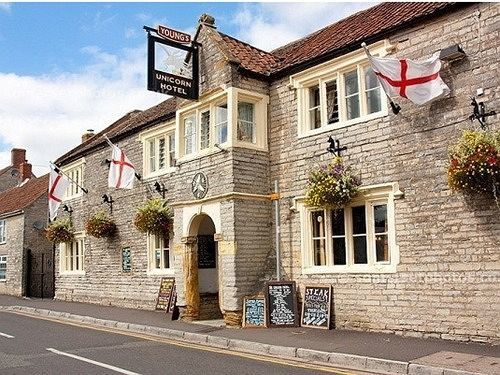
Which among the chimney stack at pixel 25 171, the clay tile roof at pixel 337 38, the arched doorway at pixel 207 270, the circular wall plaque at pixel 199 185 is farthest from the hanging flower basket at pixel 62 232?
the chimney stack at pixel 25 171

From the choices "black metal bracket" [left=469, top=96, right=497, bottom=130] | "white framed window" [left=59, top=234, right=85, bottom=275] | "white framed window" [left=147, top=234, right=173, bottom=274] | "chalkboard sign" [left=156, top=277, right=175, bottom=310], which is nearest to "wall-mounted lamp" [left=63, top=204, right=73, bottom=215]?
"white framed window" [left=59, top=234, right=85, bottom=275]

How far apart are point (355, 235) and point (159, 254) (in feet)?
28.2

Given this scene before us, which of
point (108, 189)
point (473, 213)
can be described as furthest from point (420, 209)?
point (108, 189)

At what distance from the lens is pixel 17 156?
152 ft

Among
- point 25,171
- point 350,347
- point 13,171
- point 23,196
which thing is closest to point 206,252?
point 350,347

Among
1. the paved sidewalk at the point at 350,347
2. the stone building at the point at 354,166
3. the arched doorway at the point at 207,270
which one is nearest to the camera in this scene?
the paved sidewalk at the point at 350,347

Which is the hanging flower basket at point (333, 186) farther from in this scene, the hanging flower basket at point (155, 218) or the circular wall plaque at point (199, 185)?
the hanging flower basket at point (155, 218)

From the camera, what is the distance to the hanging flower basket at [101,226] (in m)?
21.5

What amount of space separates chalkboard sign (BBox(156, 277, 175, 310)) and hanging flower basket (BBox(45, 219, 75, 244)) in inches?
326

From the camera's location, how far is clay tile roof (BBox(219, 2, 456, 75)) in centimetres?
1241

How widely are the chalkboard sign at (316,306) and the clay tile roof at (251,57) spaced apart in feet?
19.4

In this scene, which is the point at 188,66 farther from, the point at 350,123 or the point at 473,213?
the point at 473,213

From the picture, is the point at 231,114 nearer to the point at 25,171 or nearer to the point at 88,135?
the point at 88,135

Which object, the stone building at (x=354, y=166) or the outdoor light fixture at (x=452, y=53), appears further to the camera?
the outdoor light fixture at (x=452, y=53)
